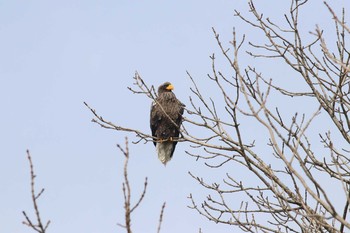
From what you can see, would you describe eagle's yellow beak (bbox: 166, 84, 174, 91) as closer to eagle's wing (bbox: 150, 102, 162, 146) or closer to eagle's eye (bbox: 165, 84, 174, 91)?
eagle's eye (bbox: 165, 84, 174, 91)

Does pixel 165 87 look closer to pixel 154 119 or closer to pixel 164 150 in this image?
pixel 154 119

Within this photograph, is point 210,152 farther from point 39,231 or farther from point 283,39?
point 39,231

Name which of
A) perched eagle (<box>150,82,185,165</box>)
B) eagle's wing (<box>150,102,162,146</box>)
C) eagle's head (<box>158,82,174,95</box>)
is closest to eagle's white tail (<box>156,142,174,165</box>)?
perched eagle (<box>150,82,185,165</box>)

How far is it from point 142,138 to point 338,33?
202 centimetres

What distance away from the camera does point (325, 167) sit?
5.26 m

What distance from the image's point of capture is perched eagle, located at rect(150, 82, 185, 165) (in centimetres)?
899

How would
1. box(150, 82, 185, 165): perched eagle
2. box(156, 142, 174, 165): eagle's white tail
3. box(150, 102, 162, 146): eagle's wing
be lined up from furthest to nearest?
box(156, 142, 174, 165): eagle's white tail, box(150, 102, 162, 146): eagle's wing, box(150, 82, 185, 165): perched eagle

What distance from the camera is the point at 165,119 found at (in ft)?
30.0

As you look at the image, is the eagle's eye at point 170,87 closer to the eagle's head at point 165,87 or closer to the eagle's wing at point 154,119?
the eagle's head at point 165,87

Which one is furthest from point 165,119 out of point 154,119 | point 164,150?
point 164,150

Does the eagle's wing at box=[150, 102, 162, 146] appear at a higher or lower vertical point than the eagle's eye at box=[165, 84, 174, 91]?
lower

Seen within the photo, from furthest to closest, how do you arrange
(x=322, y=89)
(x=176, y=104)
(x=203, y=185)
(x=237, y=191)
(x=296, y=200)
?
1. (x=176, y=104)
2. (x=203, y=185)
3. (x=237, y=191)
4. (x=322, y=89)
5. (x=296, y=200)

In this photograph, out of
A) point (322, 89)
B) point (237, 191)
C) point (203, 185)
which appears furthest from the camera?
point (203, 185)

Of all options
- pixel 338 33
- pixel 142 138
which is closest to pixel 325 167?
pixel 338 33
